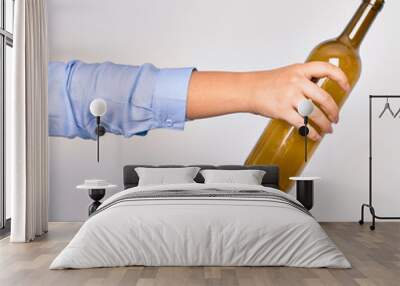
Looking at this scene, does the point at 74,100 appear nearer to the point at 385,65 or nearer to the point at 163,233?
the point at 163,233

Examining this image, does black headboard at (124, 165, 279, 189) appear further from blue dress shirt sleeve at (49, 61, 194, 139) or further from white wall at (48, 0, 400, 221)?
blue dress shirt sleeve at (49, 61, 194, 139)

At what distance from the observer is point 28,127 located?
6.08 metres

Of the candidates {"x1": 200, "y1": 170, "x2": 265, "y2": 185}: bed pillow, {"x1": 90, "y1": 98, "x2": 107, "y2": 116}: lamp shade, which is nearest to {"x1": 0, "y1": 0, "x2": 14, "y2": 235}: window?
{"x1": 90, "y1": 98, "x2": 107, "y2": 116}: lamp shade

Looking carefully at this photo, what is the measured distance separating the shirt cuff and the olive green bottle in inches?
38.5

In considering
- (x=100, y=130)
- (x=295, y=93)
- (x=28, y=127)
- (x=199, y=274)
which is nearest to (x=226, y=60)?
(x=295, y=93)

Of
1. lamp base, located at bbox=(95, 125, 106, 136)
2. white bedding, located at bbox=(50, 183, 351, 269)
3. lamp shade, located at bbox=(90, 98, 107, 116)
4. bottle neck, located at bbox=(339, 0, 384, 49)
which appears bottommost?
white bedding, located at bbox=(50, 183, 351, 269)

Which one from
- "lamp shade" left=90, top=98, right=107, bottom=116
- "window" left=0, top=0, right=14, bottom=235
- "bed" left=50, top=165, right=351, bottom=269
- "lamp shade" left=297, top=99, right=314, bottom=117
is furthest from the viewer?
"lamp shade" left=90, top=98, right=107, bottom=116

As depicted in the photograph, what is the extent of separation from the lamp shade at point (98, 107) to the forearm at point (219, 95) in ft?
3.19

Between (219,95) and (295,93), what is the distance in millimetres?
895

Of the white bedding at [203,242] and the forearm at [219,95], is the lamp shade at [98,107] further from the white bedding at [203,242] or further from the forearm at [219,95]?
the white bedding at [203,242]

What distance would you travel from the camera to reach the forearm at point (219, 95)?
7188 mm

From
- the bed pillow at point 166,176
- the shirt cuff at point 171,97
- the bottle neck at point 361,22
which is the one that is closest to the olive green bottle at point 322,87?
the bottle neck at point 361,22

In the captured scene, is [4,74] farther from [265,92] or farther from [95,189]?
[265,92]

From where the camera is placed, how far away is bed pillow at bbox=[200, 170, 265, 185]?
6.69 metres
